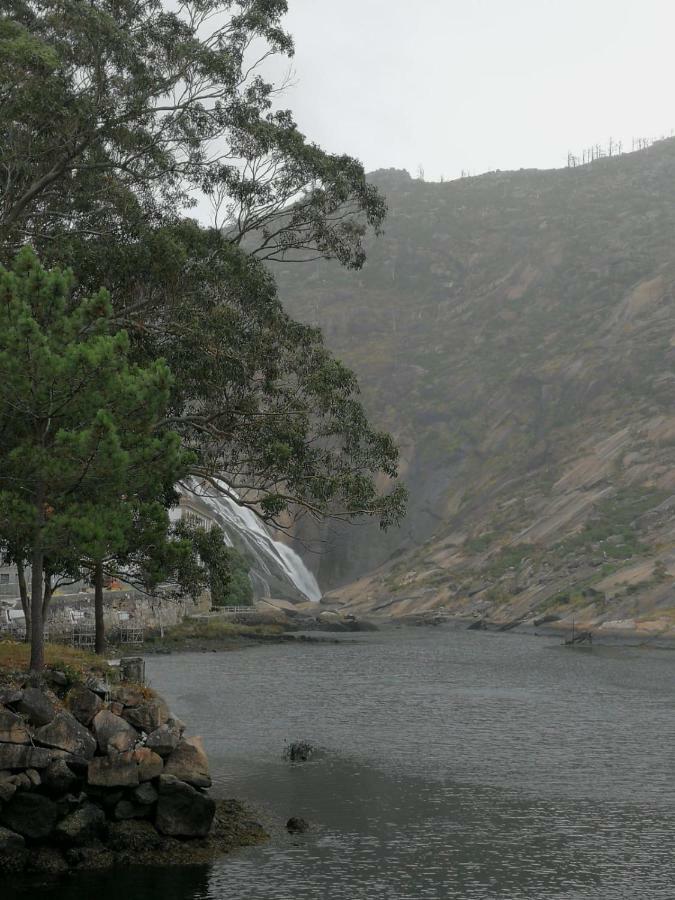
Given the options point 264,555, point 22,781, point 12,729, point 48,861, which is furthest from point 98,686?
point 264,555

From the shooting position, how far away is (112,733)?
24.6m

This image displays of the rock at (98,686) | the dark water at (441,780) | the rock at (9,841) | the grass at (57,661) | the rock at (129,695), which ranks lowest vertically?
the dark water at (441,780)

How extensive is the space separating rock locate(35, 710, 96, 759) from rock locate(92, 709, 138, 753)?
237mm

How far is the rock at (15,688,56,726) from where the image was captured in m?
23.9

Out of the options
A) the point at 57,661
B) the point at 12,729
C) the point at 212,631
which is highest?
the point at 57,661

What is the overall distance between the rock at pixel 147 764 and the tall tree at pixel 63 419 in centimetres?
339

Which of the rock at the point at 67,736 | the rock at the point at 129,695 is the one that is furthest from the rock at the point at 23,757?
the rock at the point at 129,695

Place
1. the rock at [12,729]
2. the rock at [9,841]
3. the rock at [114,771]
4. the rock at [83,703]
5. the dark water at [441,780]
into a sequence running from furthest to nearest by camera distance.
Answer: the rock at [83,703] → the rock at [114,771] → the rock at [12,729] → the rock at [9,841] → the dark water at [441,780]

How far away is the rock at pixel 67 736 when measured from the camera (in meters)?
23.8

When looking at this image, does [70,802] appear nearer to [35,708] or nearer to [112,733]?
[112,733]

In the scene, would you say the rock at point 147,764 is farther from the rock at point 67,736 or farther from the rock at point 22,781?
the rock at point 22,781

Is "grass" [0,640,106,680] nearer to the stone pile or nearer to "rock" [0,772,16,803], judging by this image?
the stone pile

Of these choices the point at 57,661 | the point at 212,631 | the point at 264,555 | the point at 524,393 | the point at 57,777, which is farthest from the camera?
the point at 524,393

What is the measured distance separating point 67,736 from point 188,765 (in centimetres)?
311
